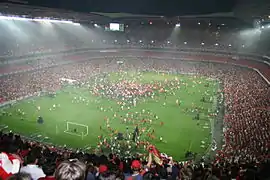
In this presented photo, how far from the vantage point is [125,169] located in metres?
8.97

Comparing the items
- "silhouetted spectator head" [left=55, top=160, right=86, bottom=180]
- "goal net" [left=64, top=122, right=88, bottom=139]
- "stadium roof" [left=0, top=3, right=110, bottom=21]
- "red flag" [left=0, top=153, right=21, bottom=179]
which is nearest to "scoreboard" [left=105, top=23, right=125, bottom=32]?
"stadium roof" [left=0, top=3, right=110, bottom=21]

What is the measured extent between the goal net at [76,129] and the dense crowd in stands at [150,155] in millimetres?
3915

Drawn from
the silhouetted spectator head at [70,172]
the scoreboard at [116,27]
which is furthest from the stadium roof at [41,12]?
the silhouetted spectator head at [70,172]

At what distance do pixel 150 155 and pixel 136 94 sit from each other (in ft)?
92.3

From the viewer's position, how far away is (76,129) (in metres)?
25.5

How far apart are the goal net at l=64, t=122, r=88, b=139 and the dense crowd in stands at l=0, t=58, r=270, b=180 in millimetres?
3915

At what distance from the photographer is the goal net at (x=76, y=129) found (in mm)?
24659

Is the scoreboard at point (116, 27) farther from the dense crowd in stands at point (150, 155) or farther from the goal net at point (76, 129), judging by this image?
the goal net at point (76, 129)

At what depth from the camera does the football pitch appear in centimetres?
2334

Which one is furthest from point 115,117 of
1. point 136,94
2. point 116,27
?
point 116,27

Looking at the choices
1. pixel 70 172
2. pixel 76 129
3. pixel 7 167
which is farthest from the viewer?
pixel 76 129

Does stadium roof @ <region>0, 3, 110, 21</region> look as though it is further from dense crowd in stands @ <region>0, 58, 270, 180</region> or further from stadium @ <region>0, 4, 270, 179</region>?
dense crowd in stands @ <region>0, 58, 270, 180</region>

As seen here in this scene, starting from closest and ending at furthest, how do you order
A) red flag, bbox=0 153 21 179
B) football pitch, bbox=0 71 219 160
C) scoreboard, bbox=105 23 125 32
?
red flag, bbox=0 153 21 179
football pitch, bbox=0 71 219 160
scoreboard, bbox=105 23 125 32

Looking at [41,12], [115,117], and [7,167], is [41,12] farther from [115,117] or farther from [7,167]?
[7,167]
